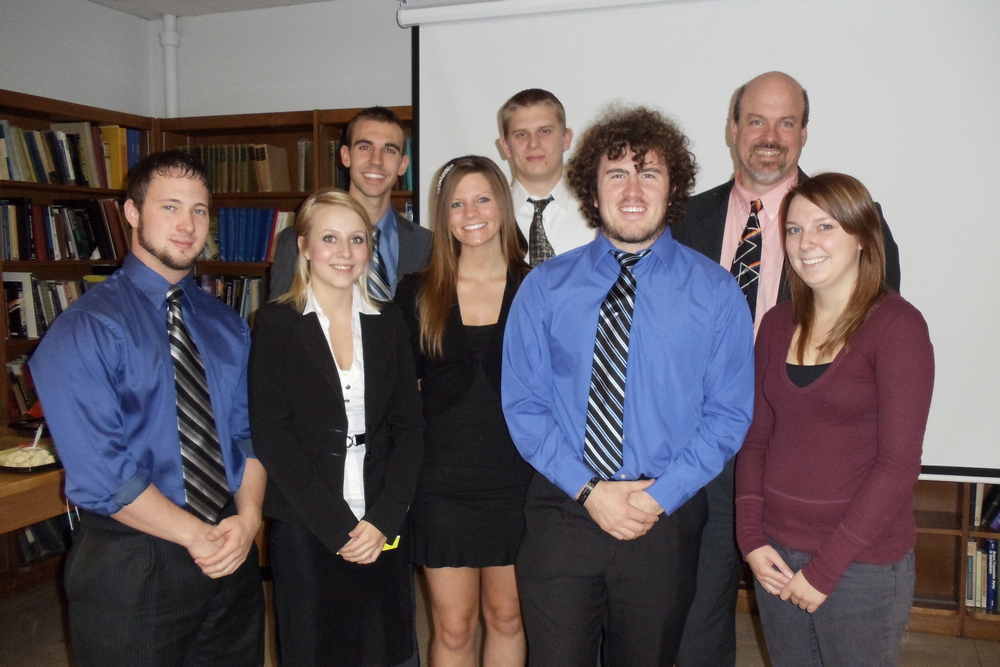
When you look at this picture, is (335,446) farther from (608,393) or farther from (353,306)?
(608,393)

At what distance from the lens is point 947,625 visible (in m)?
3.40

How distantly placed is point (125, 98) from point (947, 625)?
552cm

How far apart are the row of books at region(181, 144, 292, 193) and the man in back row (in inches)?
86.3

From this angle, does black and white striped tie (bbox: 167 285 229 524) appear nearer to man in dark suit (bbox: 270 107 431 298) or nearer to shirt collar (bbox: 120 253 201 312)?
shirt collar (bbox: 120 253 201 312)

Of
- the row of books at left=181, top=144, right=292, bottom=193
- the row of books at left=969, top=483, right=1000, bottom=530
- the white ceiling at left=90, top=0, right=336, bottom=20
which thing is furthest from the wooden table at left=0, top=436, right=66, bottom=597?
the row of books at left=969, top=483, right=1000, bottom=530

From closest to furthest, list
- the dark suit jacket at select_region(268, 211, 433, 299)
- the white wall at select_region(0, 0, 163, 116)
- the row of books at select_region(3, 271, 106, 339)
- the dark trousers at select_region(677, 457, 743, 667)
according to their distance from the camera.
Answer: the dark trousers at select_region(677, 457, 743, 667), the dark suit jacket at select_region(268, 211, 433, 299), the row of books at select_region(3, 271, 106, 339), the white wall at select_region(0, 0, 163, 116)

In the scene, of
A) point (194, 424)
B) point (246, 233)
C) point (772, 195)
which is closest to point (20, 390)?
point (246, 233)

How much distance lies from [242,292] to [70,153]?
1200 mm

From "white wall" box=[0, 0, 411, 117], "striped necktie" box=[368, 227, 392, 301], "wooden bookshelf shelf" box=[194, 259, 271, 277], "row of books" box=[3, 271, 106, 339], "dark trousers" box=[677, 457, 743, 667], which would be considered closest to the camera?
"dark trousers" box=[677, 457, 743, 667]

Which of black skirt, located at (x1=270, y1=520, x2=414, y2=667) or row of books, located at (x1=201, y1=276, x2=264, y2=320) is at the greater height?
row of books, located at (x1=201, y1=276, x2=264, y2=320)

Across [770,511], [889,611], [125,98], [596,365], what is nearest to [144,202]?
[596,365]

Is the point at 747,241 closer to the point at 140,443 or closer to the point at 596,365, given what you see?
the point at 596,365

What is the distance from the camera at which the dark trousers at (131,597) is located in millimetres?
1653

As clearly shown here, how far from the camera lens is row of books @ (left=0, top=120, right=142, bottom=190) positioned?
3.86 m
